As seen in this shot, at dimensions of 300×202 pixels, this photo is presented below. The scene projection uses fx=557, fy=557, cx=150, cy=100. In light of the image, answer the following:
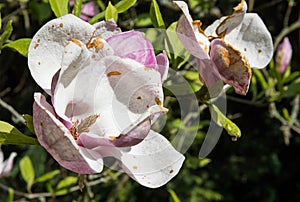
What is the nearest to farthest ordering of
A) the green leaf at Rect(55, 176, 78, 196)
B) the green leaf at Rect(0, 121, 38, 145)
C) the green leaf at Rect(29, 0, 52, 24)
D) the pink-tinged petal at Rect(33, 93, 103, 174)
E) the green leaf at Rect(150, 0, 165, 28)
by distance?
the pink-tinged petal at Rect(33, 93, 103, 174), the green leaf at Rect(0, 121, 38, 145), the green leaf at Rect(150, 0, 165, 28), the green leaf at Rect(29, 0, 52, 24), the green leaf at Rect(55, 176, 78, 196)

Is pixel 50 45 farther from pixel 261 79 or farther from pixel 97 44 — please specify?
pixel 261 79

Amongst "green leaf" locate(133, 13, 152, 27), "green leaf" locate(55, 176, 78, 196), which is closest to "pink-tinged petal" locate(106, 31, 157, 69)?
"green leaf" locate(133, 13, 152, 27)

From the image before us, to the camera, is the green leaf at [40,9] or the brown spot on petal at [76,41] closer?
the brown spot on petal at [76,41]

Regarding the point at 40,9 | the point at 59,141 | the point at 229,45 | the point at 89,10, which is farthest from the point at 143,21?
the point at 59,141

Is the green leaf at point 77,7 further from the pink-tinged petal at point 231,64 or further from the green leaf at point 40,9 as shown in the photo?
the green leaf at point 40,9

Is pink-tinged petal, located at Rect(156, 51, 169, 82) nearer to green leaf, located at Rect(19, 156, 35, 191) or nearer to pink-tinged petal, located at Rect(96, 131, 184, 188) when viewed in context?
pink-tinged petal, located at Rect(96, 131, 184, 188)

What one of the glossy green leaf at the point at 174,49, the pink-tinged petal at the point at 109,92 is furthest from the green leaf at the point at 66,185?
the pink-tinged petal at the point at 109,92

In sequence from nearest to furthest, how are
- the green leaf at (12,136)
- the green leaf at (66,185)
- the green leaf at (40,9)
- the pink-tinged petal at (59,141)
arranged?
1. the pink-tinged petal at (59,141)
2. the green leaf at (12,136)
3. the green leaf at (40,9)
4. the green leaf at (66,185)
